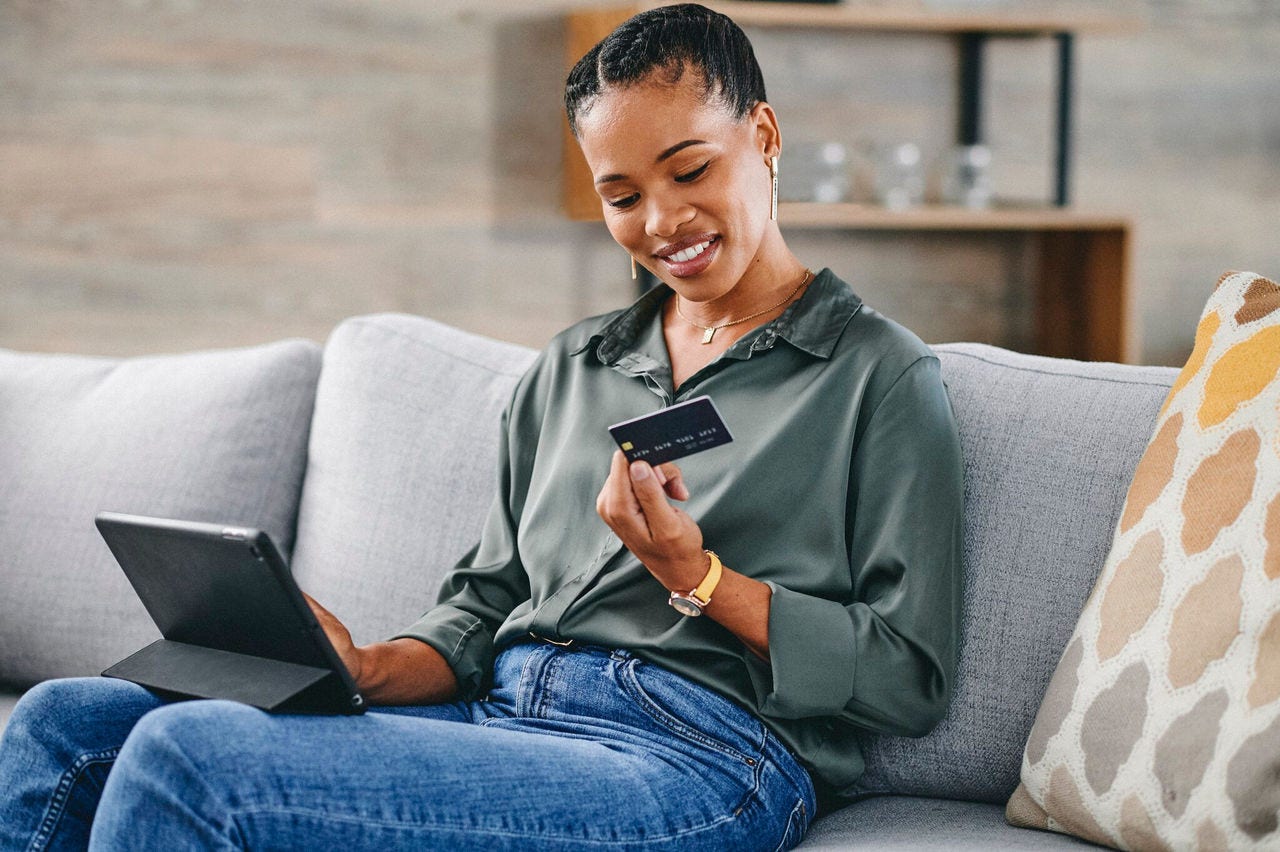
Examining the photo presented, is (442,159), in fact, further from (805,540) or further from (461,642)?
(805,540)

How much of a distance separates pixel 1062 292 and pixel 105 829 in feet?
8.24

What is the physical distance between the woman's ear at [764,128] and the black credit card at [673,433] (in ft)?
1.36

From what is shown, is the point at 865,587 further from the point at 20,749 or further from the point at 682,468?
the point at 20,749

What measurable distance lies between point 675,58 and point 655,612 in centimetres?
54

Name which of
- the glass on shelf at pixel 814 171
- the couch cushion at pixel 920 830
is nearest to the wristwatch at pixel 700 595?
the couch cushion at pixel 920 830

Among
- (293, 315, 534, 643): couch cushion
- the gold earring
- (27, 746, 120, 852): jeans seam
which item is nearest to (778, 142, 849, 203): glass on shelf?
(293, 315, 534, 643): couch cushion

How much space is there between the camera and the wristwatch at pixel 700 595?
119cm

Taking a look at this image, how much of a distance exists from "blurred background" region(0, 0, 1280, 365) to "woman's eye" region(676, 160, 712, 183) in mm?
1572

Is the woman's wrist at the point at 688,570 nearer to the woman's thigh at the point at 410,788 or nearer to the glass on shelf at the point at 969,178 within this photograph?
the woman's thigh at the point at 410,788

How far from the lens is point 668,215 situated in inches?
52.6

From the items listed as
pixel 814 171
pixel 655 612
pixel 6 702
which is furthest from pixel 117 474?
pixel 814 171

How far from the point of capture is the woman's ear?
1.41 m

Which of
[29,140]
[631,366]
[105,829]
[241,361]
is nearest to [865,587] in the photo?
[631,366]

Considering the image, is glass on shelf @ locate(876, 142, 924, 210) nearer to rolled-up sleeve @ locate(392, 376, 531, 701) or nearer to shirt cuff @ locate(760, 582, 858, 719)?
rolled-up sleeve @ locate(392, 376, 531, 701)
